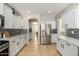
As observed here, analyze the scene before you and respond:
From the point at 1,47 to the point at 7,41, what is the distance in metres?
0.67

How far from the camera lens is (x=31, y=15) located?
9.20m

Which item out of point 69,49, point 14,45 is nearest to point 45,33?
point 14,45

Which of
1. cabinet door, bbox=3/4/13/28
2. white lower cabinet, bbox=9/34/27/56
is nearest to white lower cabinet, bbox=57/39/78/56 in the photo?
white lower cabinet, bbox=9/34/27/56

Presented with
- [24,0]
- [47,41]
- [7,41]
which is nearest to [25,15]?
[47,41]

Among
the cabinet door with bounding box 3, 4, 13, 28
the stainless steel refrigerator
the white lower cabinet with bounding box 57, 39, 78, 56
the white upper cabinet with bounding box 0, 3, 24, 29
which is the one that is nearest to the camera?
the white lower cabinet with bounding box 57, 39, 78, 56

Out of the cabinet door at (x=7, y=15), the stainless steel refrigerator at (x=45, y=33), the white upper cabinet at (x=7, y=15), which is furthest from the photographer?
the stainless steel refrigerator at (x=45, y=33)

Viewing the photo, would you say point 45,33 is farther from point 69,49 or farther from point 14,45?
point 69,49

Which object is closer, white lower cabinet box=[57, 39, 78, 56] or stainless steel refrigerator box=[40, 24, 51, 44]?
white lower cabinet box=[57, 39, 78, 56]

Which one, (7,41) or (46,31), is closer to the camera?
(7,41)

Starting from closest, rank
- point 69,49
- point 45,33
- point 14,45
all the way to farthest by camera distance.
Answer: point 69,49, point 14,45, point 45,33

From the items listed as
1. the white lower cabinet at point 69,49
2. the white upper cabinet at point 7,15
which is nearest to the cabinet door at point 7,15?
the white upper cabinet at point 7,15

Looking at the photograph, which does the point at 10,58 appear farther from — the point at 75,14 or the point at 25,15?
the point at 25,15

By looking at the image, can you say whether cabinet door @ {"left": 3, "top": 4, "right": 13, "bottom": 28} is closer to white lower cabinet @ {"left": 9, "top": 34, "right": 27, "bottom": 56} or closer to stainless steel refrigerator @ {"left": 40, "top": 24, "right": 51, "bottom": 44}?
white lower cabinet @ {"left": 9, "top": 34, "right": 27, "bottom": 56}

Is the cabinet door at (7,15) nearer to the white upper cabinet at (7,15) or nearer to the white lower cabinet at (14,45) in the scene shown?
the white upper cabinet at (7,15)
